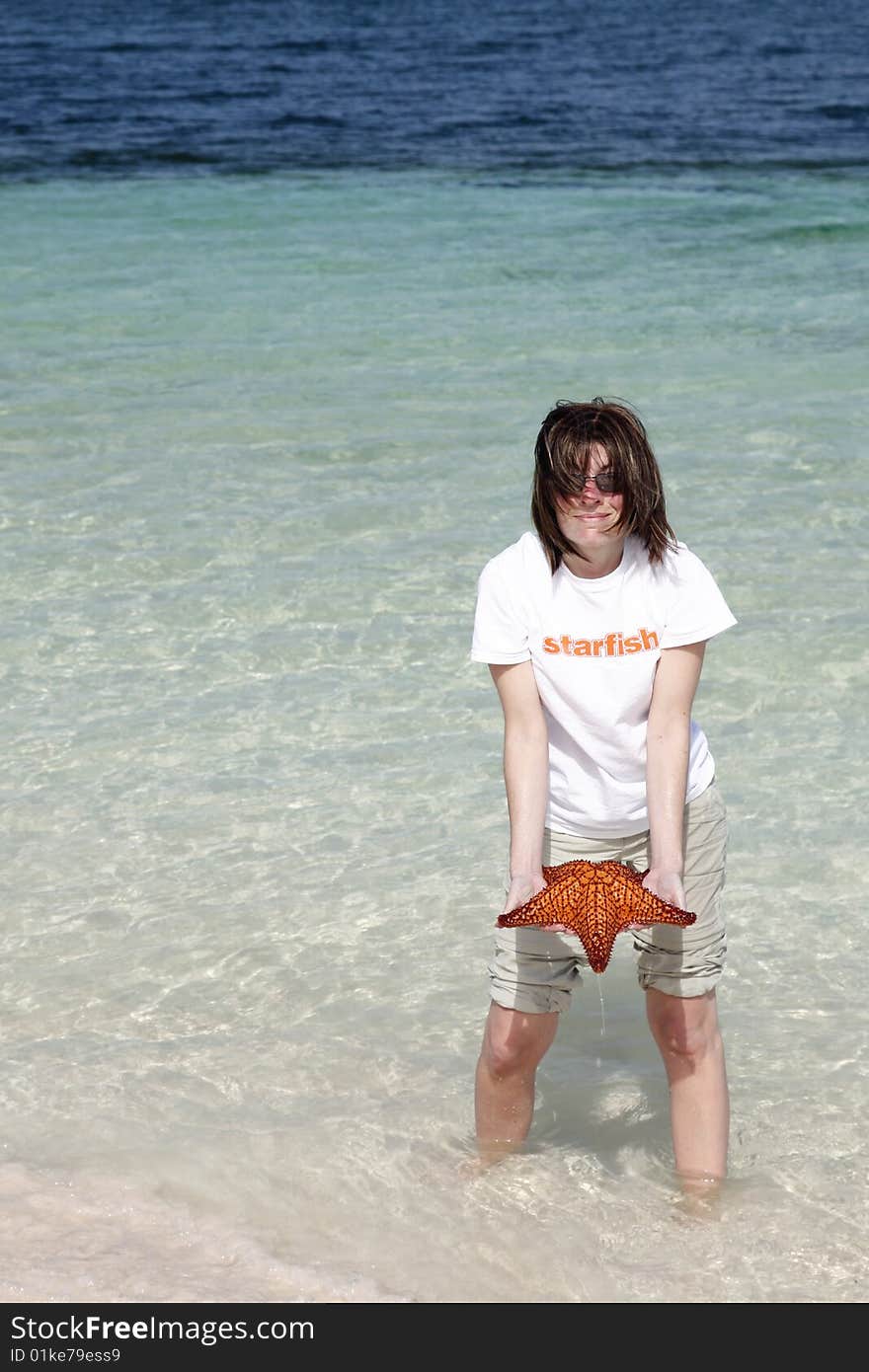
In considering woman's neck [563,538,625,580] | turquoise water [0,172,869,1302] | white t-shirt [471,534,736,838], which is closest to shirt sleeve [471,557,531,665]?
white t-shirt [471,534,736,838]

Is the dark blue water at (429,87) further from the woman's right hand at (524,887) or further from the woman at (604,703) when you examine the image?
the woman's right hand at (524,887)

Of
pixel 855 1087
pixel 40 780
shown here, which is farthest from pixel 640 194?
pixel 855 1087

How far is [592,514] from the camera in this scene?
3.13 m

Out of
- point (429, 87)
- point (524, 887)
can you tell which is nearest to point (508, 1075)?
point (524, 887)

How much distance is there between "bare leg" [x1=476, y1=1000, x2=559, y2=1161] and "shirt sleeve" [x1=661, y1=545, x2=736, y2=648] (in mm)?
914

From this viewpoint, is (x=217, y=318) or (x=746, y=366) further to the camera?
(x=217, y=318)

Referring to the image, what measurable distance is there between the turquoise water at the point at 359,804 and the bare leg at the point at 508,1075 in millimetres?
106

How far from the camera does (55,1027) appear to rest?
4461 mm

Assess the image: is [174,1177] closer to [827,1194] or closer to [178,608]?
[827,1194]

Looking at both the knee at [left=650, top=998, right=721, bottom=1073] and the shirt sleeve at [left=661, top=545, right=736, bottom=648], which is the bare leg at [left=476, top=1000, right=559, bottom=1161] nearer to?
the knee at [left=650, top=998, right=721, bottom=1073]

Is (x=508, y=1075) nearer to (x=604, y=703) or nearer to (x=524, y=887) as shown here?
(x=524, y=887)

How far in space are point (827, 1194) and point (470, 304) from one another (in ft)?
31.7

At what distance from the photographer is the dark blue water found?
21.2 m

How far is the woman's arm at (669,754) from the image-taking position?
320 cm
